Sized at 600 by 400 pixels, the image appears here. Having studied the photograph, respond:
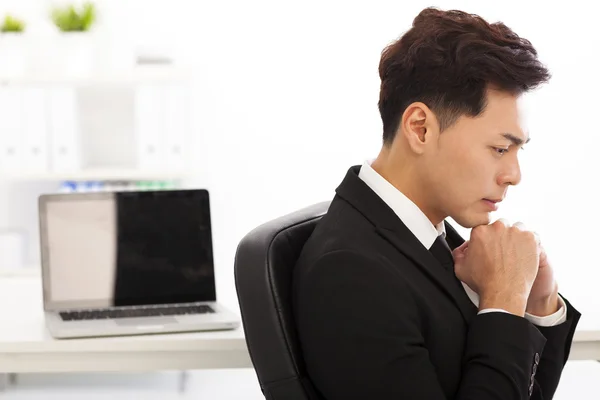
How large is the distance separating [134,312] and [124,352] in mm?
185

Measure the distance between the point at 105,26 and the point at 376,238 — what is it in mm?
2473

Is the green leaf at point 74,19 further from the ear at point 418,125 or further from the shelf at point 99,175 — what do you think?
the ear at point 418,125

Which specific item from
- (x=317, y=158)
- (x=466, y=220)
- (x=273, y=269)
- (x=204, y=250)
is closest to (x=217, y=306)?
(x=204, y=250)

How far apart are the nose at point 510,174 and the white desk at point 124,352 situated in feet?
1.86

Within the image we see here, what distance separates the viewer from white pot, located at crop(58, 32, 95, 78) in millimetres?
3375

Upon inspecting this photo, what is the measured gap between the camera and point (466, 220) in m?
1.41

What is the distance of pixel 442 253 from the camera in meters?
1.46

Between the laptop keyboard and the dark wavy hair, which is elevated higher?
the dark wavy hair

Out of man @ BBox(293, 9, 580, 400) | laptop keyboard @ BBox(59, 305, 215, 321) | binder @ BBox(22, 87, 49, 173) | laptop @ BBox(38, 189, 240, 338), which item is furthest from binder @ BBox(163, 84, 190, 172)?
man @ BBox(293, 9, 580, 400)

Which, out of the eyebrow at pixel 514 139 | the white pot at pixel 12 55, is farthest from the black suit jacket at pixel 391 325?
the white pot at pixel 12 55

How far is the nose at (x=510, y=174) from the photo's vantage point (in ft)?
4.53

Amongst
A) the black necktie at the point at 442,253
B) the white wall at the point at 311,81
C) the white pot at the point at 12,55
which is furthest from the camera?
the white wall at the point at 311,81

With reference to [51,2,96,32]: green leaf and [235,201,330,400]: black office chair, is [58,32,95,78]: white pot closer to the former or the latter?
[51,2,96,32]: green leaf

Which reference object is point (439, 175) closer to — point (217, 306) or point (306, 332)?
point (306, 332)
